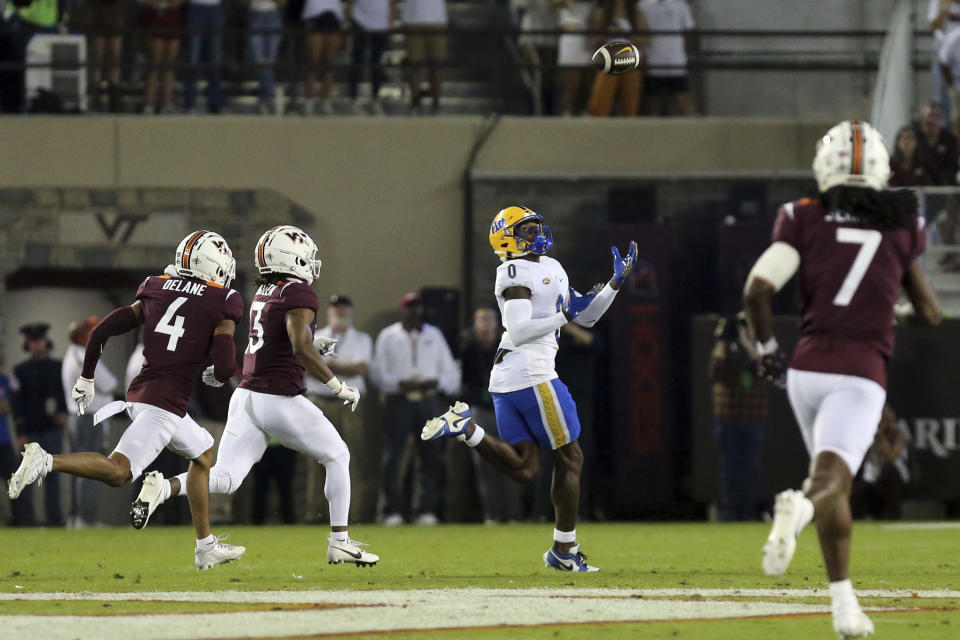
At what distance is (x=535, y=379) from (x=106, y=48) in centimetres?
984

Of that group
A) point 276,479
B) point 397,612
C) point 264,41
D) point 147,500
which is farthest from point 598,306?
point 264,41

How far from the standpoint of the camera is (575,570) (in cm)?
926

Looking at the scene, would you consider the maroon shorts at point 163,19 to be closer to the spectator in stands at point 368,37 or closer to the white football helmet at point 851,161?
the spectator in stands at point 368,37

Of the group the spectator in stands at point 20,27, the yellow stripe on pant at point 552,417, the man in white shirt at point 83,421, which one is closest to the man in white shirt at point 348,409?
the man in white shirt at point 83,421

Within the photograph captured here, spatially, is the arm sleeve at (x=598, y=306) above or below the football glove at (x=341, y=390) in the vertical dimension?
above

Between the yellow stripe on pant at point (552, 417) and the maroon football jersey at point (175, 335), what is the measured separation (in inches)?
69.6

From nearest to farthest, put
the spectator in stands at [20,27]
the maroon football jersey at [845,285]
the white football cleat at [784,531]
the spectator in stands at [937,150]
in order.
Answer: the white football cleat at [784,531]
the maroon football jersey at [845,285]
the spectator in stands at [937,150]
the spectator in stands at [20,27]

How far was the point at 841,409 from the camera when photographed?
607 cm

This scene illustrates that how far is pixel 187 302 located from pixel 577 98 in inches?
381

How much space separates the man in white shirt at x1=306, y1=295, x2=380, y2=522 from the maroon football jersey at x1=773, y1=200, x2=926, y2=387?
9.56 metres

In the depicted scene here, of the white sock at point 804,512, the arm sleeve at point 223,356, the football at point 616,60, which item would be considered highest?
the football at point 616,60

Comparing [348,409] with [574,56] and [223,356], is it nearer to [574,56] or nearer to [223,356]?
[574,56]

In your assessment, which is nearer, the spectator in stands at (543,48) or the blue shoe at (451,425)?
the blue shoe at (451,425)

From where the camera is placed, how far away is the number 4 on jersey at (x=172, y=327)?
30.1ft
